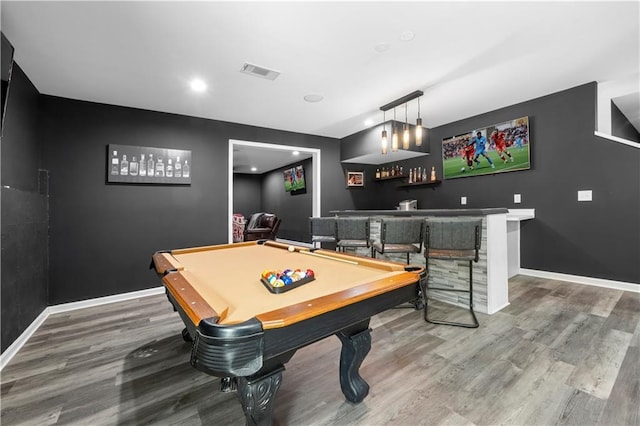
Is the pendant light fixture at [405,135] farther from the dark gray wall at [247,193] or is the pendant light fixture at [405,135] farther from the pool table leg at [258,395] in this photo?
the dark gray wall at [247,193]

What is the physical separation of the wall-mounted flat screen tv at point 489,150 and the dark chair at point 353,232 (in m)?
2.47

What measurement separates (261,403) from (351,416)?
0.66 meters

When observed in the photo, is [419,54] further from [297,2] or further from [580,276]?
[580,276]

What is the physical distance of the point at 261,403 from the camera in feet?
3.27

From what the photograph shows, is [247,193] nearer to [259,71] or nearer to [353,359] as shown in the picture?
[259,71]

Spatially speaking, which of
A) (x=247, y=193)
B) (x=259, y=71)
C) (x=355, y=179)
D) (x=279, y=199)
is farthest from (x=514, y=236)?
(x=247, y=193)

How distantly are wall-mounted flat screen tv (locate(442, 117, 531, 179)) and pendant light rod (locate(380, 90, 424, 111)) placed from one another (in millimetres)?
1658

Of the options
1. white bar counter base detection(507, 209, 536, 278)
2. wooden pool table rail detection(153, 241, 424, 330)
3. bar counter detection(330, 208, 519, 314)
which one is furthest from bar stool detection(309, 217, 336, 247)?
white bar counter base detection(507, 209, 536, 278)

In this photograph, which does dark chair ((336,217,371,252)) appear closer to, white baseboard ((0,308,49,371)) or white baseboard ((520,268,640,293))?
white baseboard ((520,268,640,293))

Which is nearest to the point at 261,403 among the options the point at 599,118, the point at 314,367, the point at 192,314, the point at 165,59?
the point at 192,314

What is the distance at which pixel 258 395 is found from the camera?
0.99 metres

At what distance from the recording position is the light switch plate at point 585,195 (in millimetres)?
3363

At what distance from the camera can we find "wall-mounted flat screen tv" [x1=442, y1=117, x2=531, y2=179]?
387cm

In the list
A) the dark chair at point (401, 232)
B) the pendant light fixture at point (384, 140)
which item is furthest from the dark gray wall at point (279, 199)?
the dark chair at point (401, 232)
